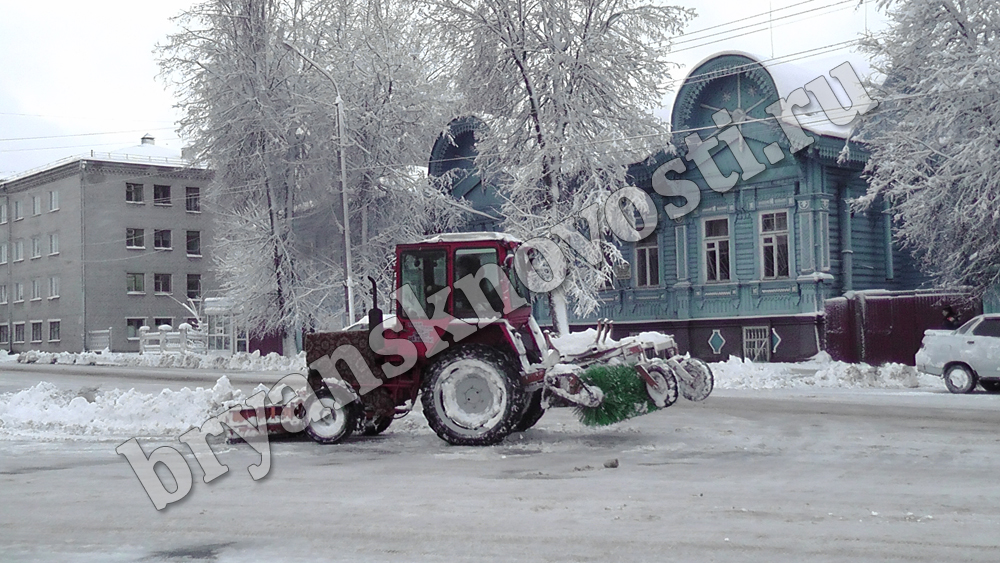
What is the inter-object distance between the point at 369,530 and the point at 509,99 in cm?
2187

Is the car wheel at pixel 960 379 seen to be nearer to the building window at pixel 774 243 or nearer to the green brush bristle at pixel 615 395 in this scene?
the building window at pixel 774 243

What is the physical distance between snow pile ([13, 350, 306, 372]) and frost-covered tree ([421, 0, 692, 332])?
29.7 ft

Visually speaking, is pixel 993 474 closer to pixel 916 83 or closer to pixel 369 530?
pixel 369 530

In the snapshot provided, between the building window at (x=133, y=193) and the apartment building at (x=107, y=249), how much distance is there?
0.19 ft

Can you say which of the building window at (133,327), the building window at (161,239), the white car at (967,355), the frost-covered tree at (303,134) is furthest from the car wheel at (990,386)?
the building window at (161,239)

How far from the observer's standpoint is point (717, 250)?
96.8ft

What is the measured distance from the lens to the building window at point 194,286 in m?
61.8

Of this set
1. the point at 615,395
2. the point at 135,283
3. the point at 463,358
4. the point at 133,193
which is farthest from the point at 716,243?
the point at 133,193

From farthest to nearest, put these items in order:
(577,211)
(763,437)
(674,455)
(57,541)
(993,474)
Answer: (577,211) < (763,437) < (674,455) < (993,474) < (57,541)

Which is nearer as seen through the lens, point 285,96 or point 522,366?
point 522,366

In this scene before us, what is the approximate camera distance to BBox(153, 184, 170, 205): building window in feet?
198

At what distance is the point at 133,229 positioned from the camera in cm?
5912

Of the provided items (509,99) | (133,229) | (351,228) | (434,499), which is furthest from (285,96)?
(133,229)

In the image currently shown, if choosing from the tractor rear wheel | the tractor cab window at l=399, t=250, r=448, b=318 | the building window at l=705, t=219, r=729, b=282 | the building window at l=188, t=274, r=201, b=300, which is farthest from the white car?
the building window at l=188, t=274, r=201, b=300
